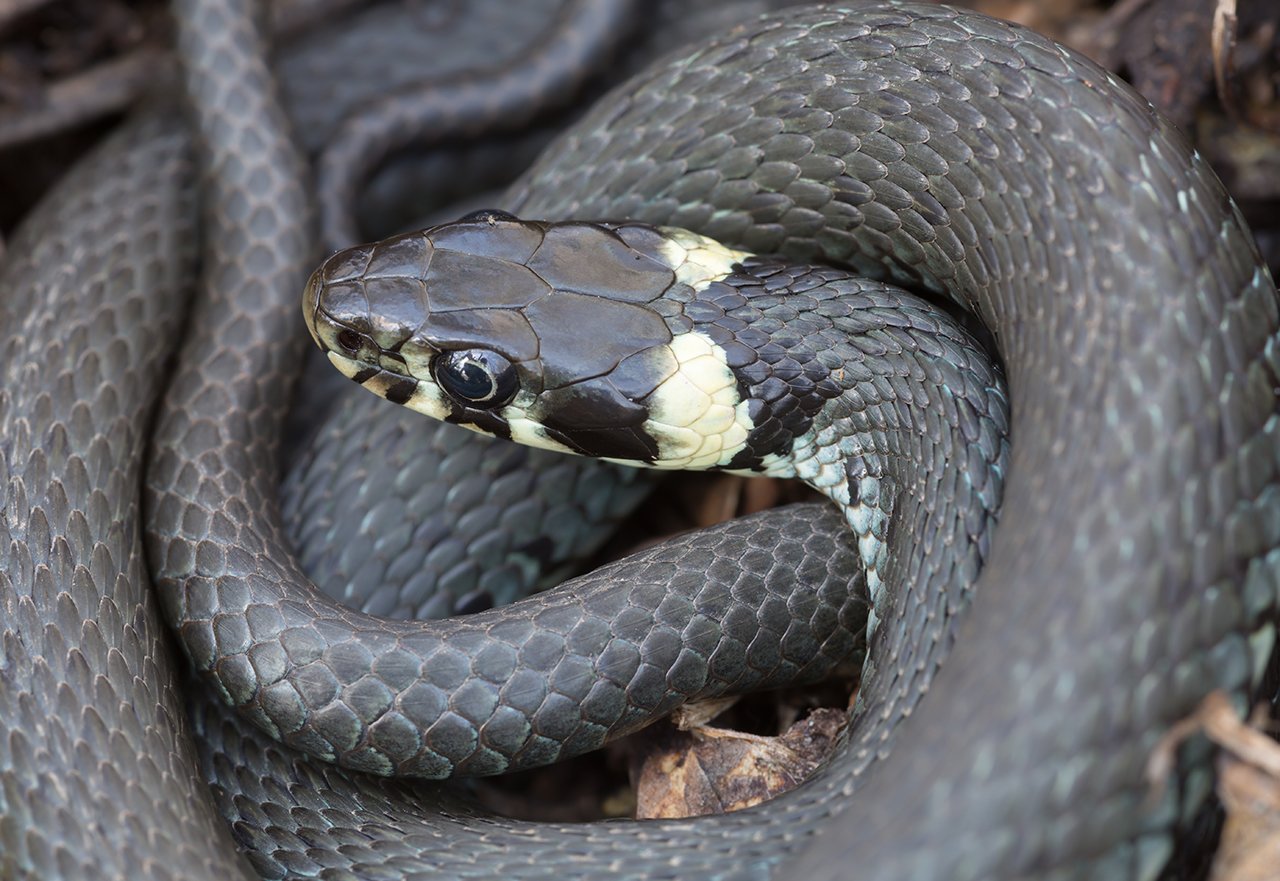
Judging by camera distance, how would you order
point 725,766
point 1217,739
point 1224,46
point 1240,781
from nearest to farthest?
1. point 1217,739
2. point 1240,781
3. point 725,766
4. point 1224,46

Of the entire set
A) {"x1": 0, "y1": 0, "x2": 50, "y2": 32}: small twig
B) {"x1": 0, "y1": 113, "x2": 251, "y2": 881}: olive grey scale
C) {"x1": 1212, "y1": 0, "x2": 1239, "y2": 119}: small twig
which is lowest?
{"x1": 0, "y1": 113, "x2": 251, "y2": 881}: olive grey scale

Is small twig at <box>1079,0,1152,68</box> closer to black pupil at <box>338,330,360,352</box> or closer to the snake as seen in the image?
the snake

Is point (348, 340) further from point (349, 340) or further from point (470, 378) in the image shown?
point (470, 378)

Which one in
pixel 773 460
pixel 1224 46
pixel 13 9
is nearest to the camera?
pixel 773 460

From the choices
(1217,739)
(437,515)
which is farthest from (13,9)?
(1217,739)

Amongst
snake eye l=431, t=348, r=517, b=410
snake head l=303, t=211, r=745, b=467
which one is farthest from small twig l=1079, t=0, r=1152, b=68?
snake eye l=431, t=348, r=517, b=410

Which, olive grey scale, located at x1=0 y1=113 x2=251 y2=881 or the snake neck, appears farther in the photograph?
the snake neck

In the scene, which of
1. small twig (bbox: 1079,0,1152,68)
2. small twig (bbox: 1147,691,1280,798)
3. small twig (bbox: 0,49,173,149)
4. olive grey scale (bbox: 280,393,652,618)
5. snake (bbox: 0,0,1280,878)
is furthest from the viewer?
small twig (bbox: 0,49,173,149)
